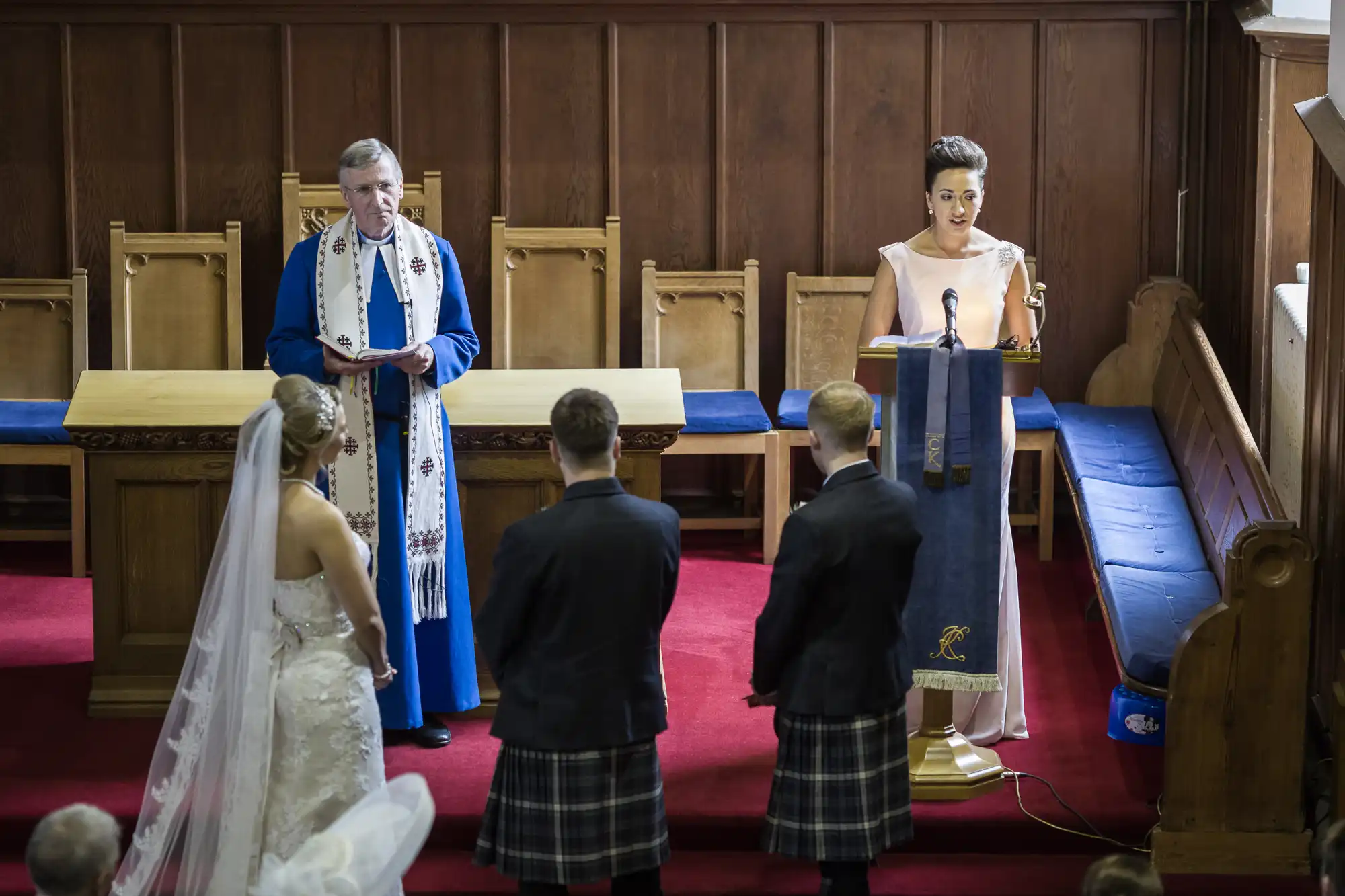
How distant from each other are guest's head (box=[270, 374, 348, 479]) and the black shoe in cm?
148

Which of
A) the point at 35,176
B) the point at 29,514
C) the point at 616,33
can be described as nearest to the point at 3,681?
the point at 29,514

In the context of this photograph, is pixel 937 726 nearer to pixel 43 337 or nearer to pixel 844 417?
pixel 844 417

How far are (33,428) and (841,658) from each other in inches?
172

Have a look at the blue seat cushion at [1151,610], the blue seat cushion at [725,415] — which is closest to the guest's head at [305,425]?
the blue seat cushion at [1151,610]

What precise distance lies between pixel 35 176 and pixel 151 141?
0.55 meters

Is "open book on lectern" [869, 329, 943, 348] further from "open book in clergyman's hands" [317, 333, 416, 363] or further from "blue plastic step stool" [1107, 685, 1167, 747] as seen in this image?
"open book in clergyman's hands" [317, 333, 416, 363]

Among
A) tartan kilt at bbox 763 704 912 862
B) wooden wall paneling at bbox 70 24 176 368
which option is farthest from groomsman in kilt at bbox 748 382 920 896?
wooden wall paneling at bbox 70 24 176 368

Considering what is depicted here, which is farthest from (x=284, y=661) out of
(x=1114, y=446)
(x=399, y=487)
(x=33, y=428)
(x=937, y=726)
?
(x=1114, y=446)

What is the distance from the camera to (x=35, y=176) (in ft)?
25.9

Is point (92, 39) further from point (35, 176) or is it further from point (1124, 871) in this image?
point (1124, 871)

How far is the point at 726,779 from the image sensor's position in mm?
4871

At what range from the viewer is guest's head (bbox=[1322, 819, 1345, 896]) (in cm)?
270

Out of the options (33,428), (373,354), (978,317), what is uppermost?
(978,317)

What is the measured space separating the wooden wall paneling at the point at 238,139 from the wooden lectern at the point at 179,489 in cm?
256
